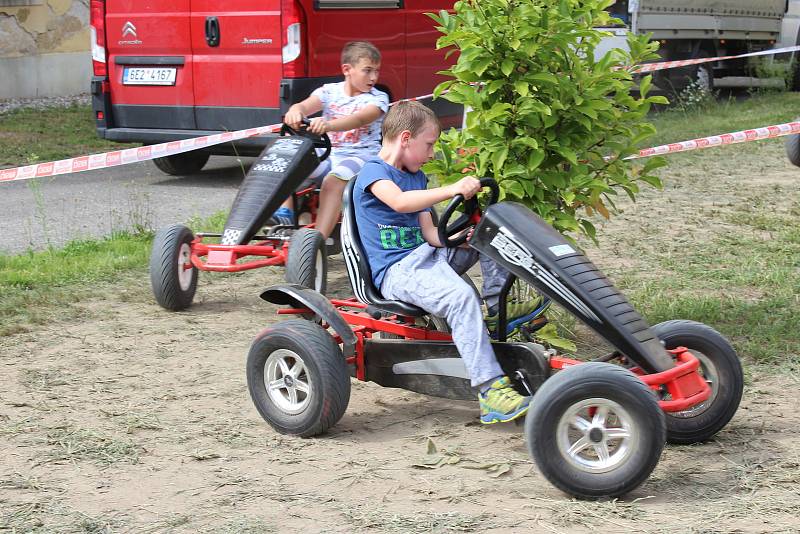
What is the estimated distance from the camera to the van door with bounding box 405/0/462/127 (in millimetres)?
10203

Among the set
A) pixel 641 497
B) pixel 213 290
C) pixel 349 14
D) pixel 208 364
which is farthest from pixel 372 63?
pixel 641 497

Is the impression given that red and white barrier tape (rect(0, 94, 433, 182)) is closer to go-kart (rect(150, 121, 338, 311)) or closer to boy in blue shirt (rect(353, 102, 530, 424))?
go-kart (rect(150, 121, 338, 311))

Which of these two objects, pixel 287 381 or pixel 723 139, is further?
pixel 723 139

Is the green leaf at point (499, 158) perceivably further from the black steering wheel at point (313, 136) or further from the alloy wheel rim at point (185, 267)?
the alloy wheel rim at point (185, 267)

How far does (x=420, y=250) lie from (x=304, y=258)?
1.56 m

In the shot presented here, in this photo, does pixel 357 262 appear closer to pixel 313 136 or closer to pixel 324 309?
pixel 324 309

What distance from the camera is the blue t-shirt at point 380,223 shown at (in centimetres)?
437

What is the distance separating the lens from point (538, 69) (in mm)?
4754

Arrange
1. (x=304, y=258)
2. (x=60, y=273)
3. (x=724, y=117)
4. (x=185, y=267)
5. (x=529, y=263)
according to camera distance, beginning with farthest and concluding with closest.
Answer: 1. (x=724, y=117)
2. (x=60, y=273)
3. (x=185, y=267)
4. (x=304, y=258)
5. (x=529, y=263)

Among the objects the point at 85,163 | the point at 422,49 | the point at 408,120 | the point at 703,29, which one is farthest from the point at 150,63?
the point at 703,29

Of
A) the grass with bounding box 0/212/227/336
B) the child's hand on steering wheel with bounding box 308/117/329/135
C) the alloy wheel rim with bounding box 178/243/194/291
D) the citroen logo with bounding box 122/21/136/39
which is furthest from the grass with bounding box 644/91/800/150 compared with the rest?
the alloy wheel rim with bounding box 178/243/194/291

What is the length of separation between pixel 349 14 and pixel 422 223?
210 inches

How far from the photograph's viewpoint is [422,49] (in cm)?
1041

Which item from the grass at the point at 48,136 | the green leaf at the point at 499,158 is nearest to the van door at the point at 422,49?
the grass at the point at 48,136
